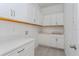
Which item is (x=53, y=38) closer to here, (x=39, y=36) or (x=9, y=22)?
(x=39, y=36)

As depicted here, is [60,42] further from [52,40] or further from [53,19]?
[53,19]

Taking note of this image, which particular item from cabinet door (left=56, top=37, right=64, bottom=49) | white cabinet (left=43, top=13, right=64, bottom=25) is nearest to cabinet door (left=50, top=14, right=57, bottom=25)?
white cabinet (left=43, top=13, right=64, bottom=25)

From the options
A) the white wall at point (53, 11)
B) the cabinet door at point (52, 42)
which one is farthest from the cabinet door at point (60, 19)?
the cabinet door at point (52, 42)

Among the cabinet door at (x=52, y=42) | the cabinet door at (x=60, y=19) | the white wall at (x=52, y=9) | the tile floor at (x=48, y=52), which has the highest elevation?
the white wall at (x=52, y=9)

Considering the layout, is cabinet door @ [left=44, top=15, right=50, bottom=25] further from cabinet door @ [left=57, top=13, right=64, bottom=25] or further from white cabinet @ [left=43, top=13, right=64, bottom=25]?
cabinet door @ [left=57, top=13, right=64, bottom=25]

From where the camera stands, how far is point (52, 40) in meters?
3.84

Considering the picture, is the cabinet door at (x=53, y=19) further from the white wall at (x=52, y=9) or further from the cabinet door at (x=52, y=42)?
the cabinet door at (x=52, y=42)

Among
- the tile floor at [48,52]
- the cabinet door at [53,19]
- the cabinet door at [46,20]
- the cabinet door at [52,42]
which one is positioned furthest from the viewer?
the cabinet door at [46,20]

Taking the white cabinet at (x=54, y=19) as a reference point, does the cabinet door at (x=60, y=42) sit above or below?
below

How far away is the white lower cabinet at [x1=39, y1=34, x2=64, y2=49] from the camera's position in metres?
3.53

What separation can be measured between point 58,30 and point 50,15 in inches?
39.3

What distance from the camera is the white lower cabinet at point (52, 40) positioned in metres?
3.53

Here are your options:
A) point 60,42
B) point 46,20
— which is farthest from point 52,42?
point 46,20

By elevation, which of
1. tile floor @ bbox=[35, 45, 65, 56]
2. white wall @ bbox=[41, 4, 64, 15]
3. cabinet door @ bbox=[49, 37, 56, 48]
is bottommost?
tile floor @ bbox=[35, 45, 65, 56]
